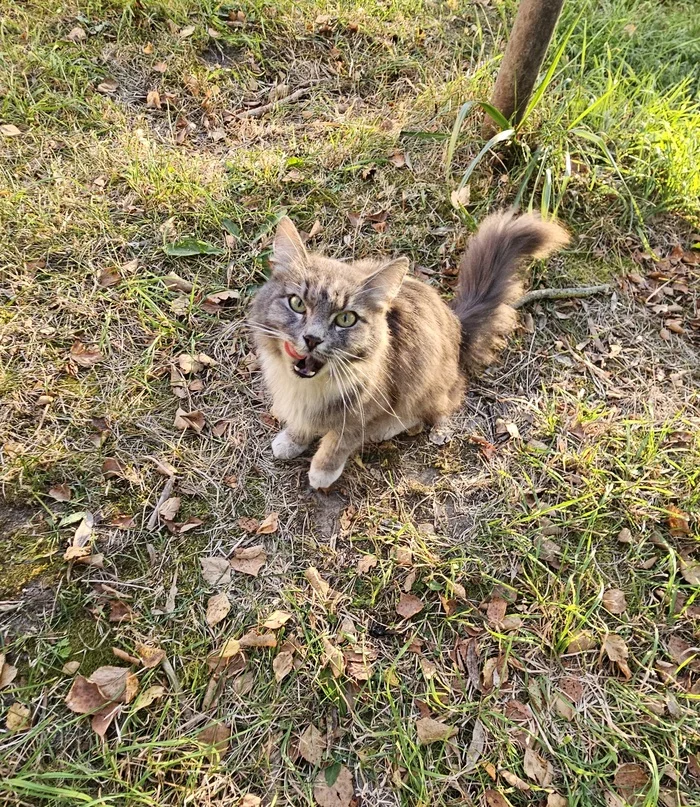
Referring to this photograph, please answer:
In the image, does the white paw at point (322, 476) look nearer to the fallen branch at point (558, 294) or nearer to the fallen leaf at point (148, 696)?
the fallen leaf at point (148, 696)

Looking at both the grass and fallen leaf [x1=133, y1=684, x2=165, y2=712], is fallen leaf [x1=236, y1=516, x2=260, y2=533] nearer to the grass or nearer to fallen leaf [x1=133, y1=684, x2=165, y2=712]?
the grass

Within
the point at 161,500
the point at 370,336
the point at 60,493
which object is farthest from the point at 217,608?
the point at 370,336

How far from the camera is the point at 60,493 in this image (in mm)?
2469

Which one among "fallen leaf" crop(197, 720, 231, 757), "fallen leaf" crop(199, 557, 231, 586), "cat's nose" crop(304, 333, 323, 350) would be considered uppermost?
"cat's nose" crop(304, 333, 323, 350)

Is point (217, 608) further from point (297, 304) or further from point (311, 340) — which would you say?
point (297, 304)

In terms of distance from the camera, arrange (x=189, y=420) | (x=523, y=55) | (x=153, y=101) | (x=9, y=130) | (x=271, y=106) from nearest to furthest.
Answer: (x=189, y=420)
(x=523, y=55)
(x=9, y=130)
(x=153, y=101)
(x=271, y=106)

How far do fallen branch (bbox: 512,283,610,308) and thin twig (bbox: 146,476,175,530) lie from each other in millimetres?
2370

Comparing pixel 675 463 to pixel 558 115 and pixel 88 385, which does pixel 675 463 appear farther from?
pixel 88 385

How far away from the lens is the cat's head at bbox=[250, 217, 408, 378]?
2.09m

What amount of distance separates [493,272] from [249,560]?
80.4 inches

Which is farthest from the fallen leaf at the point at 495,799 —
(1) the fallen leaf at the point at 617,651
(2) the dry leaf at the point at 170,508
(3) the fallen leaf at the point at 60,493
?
(3) the fallen leaf at the point at 60,493

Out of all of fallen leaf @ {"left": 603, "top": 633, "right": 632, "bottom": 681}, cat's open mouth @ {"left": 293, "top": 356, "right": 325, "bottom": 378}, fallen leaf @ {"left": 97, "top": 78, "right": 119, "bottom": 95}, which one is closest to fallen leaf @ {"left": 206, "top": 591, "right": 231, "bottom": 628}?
cat's open mouth @ {"left": 293, "top": 356, "right": 325, "bottom": 378}

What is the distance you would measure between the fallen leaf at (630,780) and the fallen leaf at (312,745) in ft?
A: 4.05

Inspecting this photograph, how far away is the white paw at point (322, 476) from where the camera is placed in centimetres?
258
